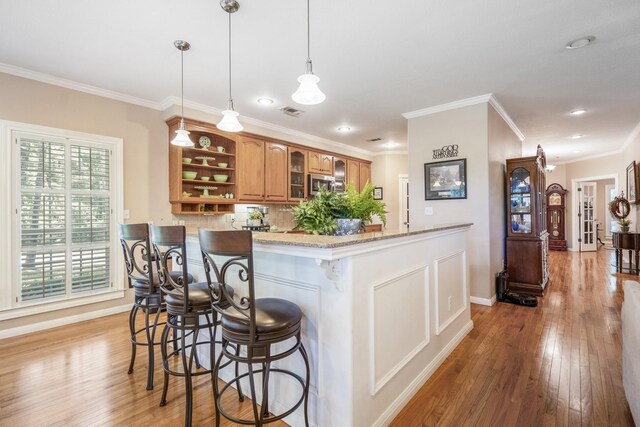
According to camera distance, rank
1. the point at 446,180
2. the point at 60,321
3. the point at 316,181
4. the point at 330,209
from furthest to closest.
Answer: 1. the point at 316,181
2. the point at 446,180
3. the point at 60,321
4. the point at 330,209

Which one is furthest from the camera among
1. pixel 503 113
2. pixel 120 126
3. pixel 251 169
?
pixel 251 169

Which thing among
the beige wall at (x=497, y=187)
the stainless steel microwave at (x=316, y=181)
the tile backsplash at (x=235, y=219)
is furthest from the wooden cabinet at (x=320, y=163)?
the beige wall at (x=497, y=187)

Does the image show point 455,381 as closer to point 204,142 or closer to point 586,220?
point 204,142

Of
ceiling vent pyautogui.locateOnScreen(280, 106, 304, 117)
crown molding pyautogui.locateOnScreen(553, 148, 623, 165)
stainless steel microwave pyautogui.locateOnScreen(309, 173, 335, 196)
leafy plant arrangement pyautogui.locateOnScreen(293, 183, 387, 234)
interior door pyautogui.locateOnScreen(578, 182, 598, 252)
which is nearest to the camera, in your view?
leafy plant arrangement pyautogui.locateOnScreen(293, 183, 387, 234)

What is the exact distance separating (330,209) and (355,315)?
30.0 inches

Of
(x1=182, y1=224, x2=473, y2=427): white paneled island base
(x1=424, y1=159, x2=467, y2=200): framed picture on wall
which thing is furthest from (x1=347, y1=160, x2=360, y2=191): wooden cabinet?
(x1=182, y1=224, x2=473, y2=427): white paneled island base

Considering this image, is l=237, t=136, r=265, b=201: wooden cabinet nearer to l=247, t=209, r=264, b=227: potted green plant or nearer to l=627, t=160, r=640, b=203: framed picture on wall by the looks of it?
l=247, t=209, r=264, b=227: potted green plant

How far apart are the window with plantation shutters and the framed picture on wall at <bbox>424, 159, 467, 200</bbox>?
414cm

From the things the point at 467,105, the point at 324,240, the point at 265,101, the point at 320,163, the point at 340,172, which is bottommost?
the point at 324,240

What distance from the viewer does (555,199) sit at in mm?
8914

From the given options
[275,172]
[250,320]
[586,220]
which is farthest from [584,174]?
[250,320]

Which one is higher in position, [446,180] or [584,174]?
[584,174]

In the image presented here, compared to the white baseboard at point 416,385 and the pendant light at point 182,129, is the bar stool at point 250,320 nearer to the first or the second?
the white baseboard at point 416,385

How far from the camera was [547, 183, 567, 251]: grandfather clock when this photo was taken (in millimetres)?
8773
